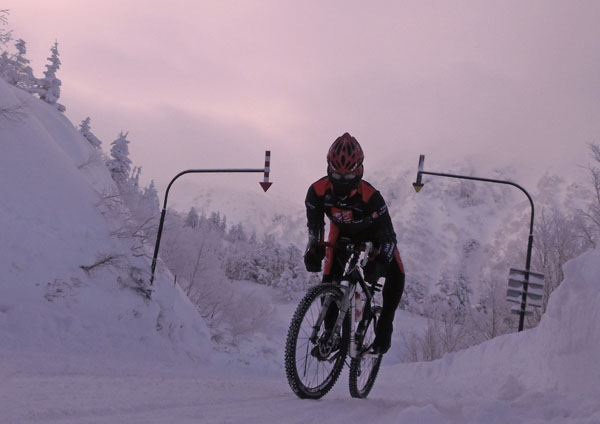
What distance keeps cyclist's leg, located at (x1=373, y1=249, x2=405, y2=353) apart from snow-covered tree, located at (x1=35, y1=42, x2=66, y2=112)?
42.5 metres

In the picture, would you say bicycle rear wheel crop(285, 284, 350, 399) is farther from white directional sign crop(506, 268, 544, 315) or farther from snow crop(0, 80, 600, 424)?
white directional sign crop(506, 268, 544, 315)

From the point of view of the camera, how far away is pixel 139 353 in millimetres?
11734

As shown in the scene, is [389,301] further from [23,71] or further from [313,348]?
[23,71]

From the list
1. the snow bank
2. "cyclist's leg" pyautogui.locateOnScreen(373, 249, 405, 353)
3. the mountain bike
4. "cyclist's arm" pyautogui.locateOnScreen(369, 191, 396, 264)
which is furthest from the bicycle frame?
the snow bank

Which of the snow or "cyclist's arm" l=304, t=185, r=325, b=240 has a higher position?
"cyclist's arm" l=304, t=185, r=325, b=240

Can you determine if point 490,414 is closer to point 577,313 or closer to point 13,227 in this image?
point 577,313

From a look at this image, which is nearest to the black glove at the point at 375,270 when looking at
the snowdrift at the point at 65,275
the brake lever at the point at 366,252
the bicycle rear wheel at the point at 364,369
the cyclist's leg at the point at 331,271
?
the brake lever at the point at 366,252

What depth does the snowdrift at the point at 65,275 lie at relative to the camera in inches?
391

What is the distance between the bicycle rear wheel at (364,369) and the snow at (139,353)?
28 centimetres

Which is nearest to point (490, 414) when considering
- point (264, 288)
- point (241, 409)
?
point (241, 409)

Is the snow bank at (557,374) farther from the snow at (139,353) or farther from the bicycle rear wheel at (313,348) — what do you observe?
the bicycle rear wheel at (313,348)

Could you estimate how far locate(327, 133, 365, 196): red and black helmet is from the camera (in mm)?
4191

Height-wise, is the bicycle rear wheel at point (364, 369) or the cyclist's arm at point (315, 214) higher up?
the cyclist's arm at point (315, 214)

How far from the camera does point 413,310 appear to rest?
8375cm
